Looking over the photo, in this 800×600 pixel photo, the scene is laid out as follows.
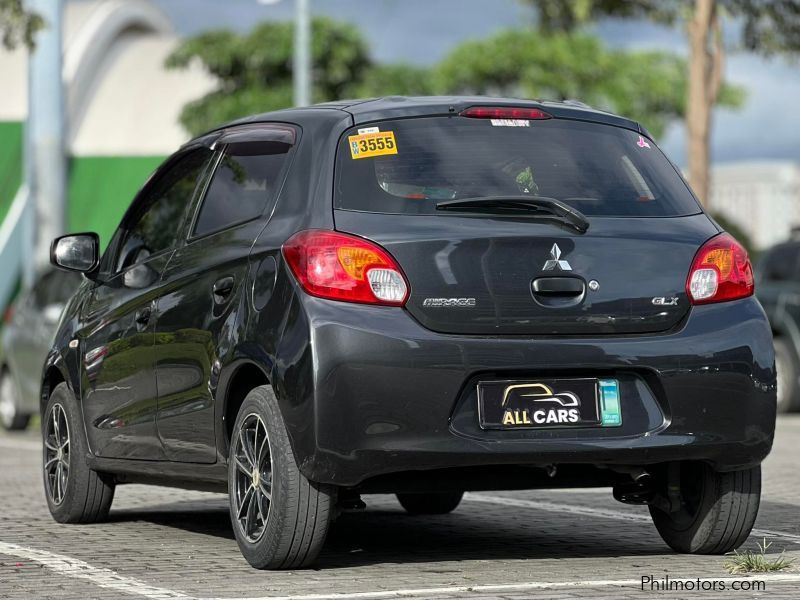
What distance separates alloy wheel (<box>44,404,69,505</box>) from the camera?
27.5 ft

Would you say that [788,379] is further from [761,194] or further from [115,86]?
[761,194]

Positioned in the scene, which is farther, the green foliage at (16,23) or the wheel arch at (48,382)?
the green foliage at (16,23)

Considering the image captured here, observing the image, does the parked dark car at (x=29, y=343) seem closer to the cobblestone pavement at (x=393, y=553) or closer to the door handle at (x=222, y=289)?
the cobblestone pavement at (x=393, y=553)

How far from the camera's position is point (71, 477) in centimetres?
826

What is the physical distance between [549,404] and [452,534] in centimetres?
183

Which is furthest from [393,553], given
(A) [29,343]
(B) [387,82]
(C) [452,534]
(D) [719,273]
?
(B) [387,82]

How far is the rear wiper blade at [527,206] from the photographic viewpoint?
6371 mm

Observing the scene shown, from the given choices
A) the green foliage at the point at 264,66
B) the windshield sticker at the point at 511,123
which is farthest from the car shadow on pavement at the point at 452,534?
the green foliage at the point at 264,66

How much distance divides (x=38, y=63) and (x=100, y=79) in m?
45.1

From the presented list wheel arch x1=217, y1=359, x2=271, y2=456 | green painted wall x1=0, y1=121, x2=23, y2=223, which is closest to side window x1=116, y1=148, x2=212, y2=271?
wheel arch x1=217, y1=359, x2=271, y2=456

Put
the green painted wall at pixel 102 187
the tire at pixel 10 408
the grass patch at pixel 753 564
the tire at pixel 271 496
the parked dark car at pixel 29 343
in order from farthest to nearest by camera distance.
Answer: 1. the green painted wall at pixel 102 187
2. the tire at pixel 10 408
3. the parked dark car at pixel 29 343
4. the grass patch at pixel 753 564
5. the tire at pixel 271 496

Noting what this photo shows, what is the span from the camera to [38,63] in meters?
21.1

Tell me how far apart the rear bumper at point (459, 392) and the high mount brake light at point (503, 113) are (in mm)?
989

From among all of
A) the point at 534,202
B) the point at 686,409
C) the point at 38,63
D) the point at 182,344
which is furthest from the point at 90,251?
the point at 38,63
